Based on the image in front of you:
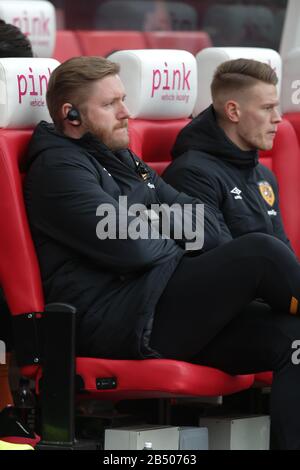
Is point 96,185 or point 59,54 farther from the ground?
point 96,185

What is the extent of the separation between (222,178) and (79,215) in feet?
2.22

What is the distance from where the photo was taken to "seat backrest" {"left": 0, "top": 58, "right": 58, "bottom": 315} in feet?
10.9

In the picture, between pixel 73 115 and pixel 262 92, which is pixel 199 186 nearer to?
pixel 262 92

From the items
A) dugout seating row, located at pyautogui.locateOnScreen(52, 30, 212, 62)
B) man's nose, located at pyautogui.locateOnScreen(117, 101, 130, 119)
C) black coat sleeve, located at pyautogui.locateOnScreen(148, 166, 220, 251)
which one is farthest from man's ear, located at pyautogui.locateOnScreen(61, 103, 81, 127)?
dugout seating row, located at pyautogui.locateOnScreen(52, 30, 212, 62)

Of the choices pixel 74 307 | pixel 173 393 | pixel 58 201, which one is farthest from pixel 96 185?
pixel 173 393

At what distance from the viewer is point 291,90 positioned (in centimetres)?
438

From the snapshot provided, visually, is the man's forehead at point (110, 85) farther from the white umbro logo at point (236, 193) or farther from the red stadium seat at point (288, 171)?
the red stadium seat at point (288, 171)

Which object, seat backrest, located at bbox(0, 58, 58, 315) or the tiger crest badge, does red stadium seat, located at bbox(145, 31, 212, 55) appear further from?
seat backrest, located at bbox(0, 58, 58, 315)

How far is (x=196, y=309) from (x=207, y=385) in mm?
192

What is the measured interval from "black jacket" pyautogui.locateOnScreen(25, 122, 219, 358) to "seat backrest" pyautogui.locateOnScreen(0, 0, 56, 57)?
6.50 feet

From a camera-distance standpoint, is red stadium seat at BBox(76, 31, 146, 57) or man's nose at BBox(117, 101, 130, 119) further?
red stadium seat at BBox(76, 31, 146, 57)

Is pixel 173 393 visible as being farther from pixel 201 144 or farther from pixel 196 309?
pixel 201 144

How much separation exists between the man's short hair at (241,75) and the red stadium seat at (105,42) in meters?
2.91

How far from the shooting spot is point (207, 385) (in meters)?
3.32
